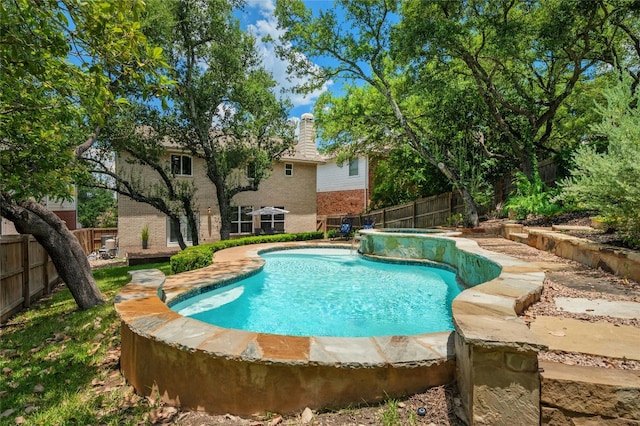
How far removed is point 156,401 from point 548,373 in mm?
2838

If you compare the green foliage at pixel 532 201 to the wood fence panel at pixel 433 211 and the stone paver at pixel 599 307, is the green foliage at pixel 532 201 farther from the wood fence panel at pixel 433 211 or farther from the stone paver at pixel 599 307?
the stone paver at pixel 599 307

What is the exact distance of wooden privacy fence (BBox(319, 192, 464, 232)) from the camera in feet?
50.6

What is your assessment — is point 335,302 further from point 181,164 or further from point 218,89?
point 181,164

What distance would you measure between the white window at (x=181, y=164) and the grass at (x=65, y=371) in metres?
11.4

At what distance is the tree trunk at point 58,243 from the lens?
17.5 feet

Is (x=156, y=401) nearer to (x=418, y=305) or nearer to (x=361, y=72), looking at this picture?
(x=418, y=305)

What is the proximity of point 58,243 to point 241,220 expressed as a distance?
12923mm

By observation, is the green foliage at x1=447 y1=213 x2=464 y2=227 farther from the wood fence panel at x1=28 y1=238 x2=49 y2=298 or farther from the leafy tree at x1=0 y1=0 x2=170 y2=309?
the wood fence panel at x1=28 y1=238 x2=49 y2=298

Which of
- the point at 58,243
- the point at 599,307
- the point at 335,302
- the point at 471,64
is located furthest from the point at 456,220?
the point at 58,243

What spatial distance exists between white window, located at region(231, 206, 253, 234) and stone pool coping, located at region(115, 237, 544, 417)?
1570cm

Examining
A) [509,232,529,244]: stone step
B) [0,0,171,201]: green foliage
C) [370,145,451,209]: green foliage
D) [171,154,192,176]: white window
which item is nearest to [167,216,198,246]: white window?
[171,154,192,176]: white window

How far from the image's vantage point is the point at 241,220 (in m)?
18.7

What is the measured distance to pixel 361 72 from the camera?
1340 centimetres

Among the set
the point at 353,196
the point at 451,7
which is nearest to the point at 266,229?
the point at 353,196
